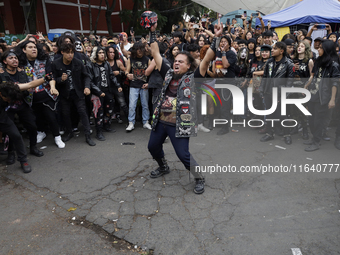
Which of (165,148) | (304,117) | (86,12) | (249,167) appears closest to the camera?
(249,167)

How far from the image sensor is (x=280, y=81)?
536 centimetres

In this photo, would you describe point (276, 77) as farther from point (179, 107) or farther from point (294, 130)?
point (179, 107)

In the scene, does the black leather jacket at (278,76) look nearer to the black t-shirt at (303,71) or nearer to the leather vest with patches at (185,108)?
the black t-shirt at (303,71)

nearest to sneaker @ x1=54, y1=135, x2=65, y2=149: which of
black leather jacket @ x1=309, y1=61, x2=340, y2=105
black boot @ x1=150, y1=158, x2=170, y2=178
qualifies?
black boot @ x1=150, y1=158, x2=170, y2=178

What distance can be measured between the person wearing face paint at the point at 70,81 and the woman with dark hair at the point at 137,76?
114 centimetres

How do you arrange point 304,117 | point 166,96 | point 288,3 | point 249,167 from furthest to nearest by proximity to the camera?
point 288,3 → point 304,117 → point 249,167 → point 166,96

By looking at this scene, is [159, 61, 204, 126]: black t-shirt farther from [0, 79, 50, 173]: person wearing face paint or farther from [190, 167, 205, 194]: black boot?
[0, 79, 50, 173]: person wearing face paint

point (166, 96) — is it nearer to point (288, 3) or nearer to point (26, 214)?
point (26, 214)

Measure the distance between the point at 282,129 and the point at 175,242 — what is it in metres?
4.20

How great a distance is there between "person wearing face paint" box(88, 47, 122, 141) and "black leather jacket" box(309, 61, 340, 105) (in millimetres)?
4369

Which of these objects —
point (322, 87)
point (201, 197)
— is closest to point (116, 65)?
point (201, 197)

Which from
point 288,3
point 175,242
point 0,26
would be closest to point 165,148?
point 175,242

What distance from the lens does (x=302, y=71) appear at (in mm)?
5676

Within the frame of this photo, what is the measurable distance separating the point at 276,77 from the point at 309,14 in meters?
8.66
